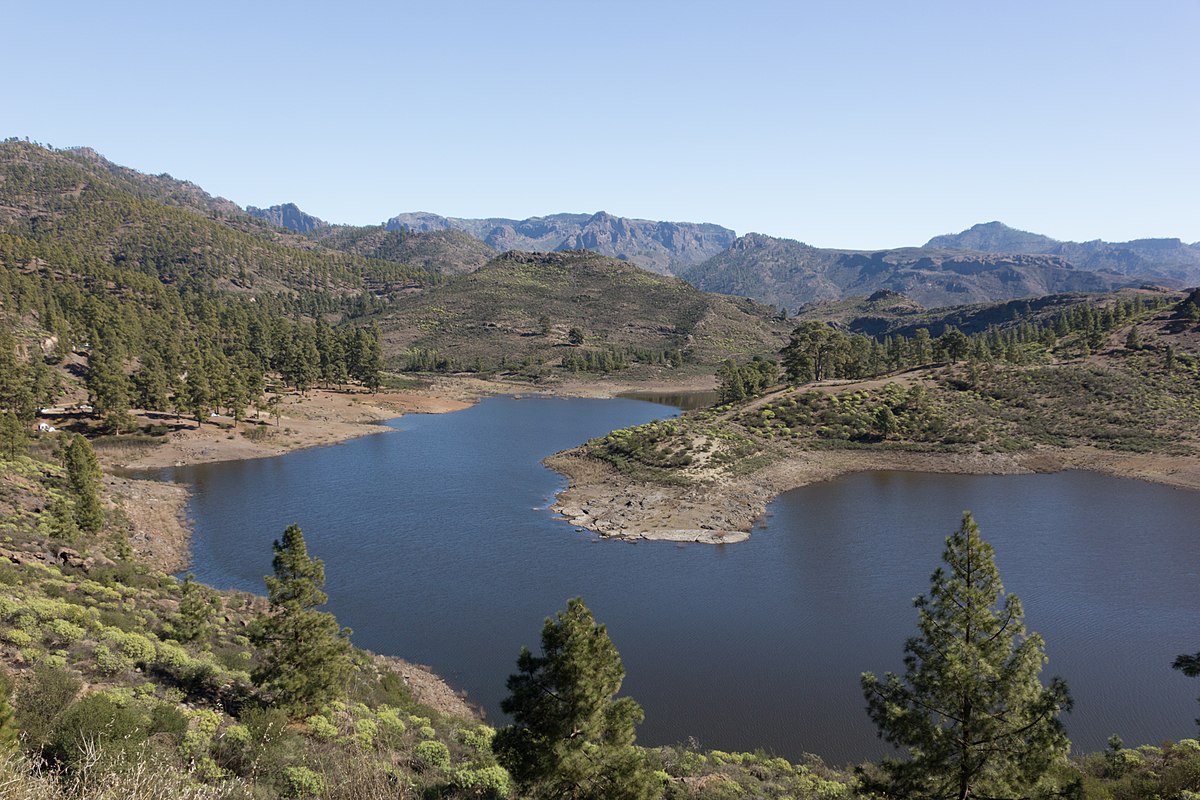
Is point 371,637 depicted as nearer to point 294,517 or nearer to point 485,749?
point 485,749

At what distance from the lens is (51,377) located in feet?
295

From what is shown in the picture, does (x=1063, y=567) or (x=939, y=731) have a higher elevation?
(x=939, y=731)

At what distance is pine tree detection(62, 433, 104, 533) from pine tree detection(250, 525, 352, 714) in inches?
1278

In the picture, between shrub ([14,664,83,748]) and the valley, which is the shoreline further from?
shrub ([14,664,83,748])

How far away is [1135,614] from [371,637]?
47386mm

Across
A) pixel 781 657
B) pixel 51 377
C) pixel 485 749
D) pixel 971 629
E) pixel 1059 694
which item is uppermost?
pixel 51 377

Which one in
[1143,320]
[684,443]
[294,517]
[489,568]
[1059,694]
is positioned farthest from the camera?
[1143,320]

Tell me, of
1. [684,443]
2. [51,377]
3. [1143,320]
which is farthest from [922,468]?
[51,377]

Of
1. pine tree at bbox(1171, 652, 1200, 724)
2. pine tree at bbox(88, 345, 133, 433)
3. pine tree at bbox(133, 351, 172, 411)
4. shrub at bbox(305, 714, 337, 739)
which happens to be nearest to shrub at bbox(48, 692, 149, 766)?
shrub at bbox(305, 714, 337, 739)

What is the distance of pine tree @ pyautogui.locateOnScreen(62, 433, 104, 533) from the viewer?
4694 cm

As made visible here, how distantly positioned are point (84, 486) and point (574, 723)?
4659 cm

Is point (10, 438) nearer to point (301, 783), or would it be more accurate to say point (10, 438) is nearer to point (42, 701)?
point (42, 701)

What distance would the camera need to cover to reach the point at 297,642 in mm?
23406

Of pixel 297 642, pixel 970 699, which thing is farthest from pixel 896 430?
pixel 297 642
